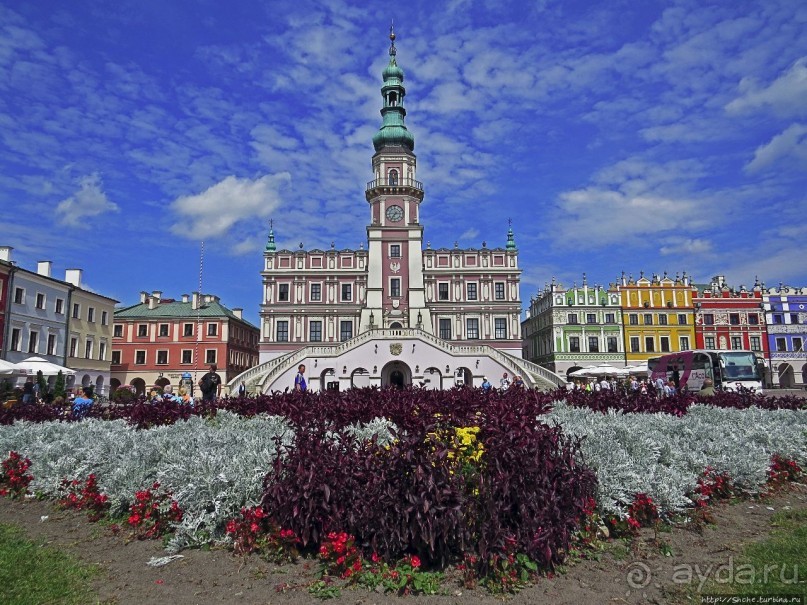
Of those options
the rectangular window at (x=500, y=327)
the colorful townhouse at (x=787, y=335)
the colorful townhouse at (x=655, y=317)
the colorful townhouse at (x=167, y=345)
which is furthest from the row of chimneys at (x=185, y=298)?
the colorful townhouse at (x=787, y=335)

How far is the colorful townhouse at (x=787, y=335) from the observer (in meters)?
63.2

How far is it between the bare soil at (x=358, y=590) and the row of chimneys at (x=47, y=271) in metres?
44.5

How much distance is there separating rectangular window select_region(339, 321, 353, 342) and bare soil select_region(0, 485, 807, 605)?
159 ft

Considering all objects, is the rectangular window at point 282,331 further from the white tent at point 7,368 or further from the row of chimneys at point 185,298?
the white tent at point 7,368

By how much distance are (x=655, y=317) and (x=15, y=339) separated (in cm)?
6106

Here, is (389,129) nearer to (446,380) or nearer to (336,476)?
(446,380)

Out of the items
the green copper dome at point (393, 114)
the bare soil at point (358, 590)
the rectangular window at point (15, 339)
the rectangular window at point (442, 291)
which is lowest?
the bare soil at point (358, 590)

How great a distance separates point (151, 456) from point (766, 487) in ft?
31.7

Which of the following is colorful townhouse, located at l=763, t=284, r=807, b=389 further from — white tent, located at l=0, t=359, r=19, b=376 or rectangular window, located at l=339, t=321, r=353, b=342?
white tent, located at l=0, t=359, r=19, b=376

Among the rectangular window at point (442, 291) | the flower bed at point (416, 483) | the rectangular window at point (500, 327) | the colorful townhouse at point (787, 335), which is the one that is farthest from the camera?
the colorful townhouse at point (787, 335)

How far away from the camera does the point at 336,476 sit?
6.08 metres

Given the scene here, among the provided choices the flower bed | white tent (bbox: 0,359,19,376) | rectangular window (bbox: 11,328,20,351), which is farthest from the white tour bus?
rectangular window (bbox: 11,328,20,351)

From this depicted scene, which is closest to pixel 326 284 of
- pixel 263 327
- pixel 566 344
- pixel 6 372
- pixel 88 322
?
→ pixel 263 327

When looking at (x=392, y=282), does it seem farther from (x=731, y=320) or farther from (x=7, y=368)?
(x=731, y=320)
